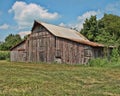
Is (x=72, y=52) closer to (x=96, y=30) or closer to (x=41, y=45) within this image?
(x=41, y=45)

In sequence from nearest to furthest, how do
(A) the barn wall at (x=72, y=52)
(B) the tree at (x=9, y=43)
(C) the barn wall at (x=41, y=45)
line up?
(A) the barn wall at (x=72, y=52) < (C) the barn wall at (x=41, y=45) < (B) the tree at (x=9, y=43)

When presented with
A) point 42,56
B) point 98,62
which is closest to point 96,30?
point 42,56

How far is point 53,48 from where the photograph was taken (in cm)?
4538

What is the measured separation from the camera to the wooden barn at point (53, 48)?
4103cm

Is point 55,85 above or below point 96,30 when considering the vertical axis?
below

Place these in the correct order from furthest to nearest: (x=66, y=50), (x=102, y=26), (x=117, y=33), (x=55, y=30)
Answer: (x=117, y=33) < (x=102, y=26) < (x=55, y=30) < (x=66, y=50)

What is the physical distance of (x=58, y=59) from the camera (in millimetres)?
44906

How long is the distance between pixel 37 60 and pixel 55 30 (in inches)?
254

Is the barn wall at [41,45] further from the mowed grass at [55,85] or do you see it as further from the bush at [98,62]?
the mowed grass at [55,85]

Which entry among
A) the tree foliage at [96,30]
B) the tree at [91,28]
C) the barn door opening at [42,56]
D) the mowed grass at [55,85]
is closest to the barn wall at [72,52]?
the barn door opening at [42,56]

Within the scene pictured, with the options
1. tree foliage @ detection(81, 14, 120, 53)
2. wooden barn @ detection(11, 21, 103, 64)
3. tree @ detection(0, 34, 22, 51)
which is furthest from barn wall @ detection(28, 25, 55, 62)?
tree @ detection(0, 34, 22, 51)

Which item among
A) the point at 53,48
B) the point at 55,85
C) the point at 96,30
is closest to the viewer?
the point at 55,85

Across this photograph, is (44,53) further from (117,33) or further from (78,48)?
(117,33)

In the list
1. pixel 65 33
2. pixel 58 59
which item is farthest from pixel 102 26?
pixel 58 59
